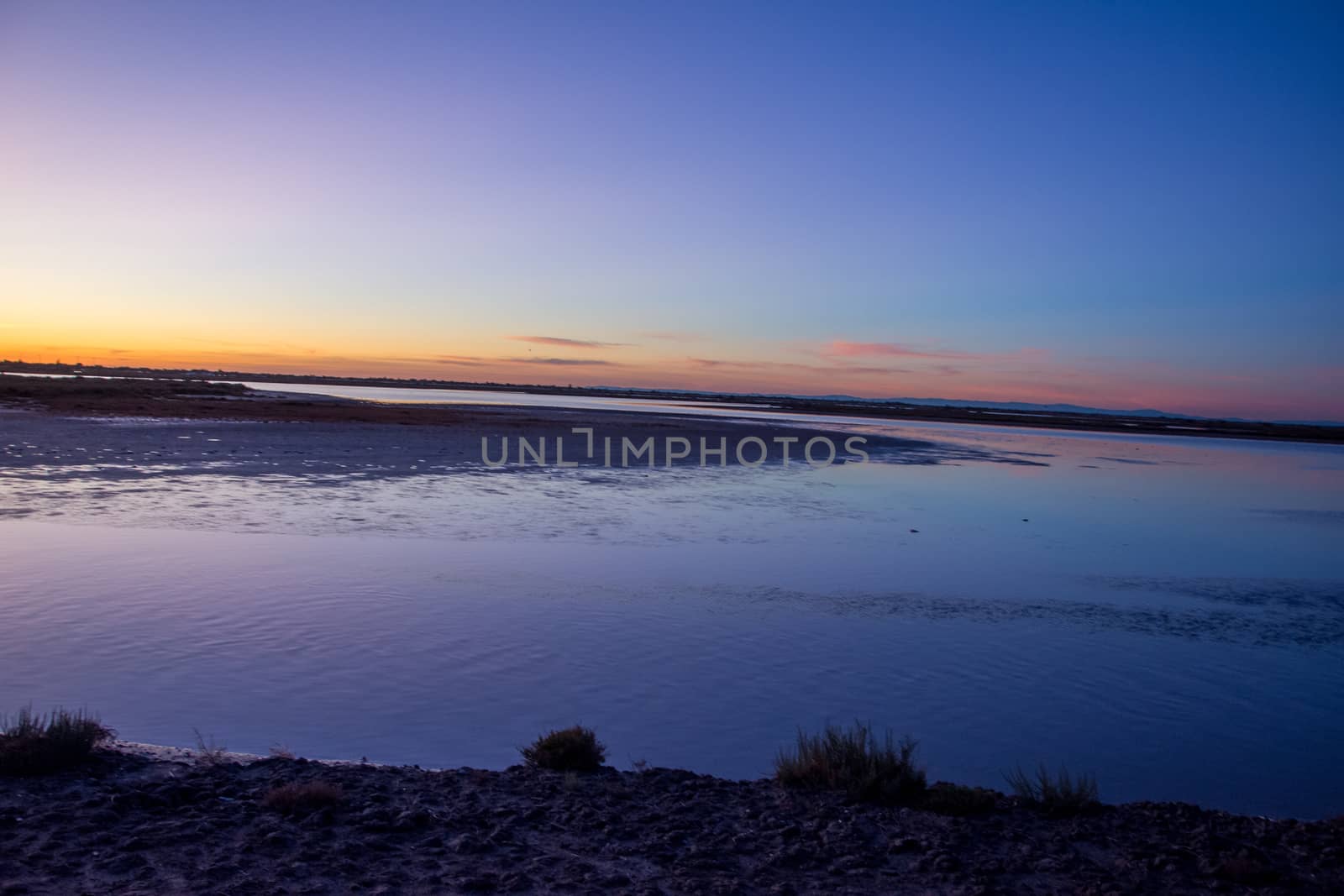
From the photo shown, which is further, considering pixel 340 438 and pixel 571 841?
pixel 340 438

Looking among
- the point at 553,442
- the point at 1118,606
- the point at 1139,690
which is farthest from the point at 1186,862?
the point at 553,442

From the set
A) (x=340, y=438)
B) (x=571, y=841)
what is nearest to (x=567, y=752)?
(x=571, y=841)

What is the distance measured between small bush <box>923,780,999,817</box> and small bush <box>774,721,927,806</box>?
0.43 ft

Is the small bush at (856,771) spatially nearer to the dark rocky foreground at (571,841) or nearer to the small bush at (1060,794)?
the dark rocky foreground at (571,841)

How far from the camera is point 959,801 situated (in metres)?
5.62

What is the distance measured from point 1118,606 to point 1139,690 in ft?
12.1

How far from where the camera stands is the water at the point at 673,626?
272 inches

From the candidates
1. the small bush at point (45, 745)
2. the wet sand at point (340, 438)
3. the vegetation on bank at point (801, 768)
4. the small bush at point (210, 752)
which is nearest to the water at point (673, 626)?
the small bush at point (210, 752)

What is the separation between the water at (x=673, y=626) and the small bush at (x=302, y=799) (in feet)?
3.43

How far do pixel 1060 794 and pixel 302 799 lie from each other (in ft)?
15.2

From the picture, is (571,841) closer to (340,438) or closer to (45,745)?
(45,745)

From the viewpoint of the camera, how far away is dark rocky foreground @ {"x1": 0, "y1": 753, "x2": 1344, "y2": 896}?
4477mm

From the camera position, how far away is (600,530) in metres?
15.7

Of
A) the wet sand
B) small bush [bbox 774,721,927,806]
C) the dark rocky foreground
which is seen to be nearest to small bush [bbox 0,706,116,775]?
the dark rocky foreground
